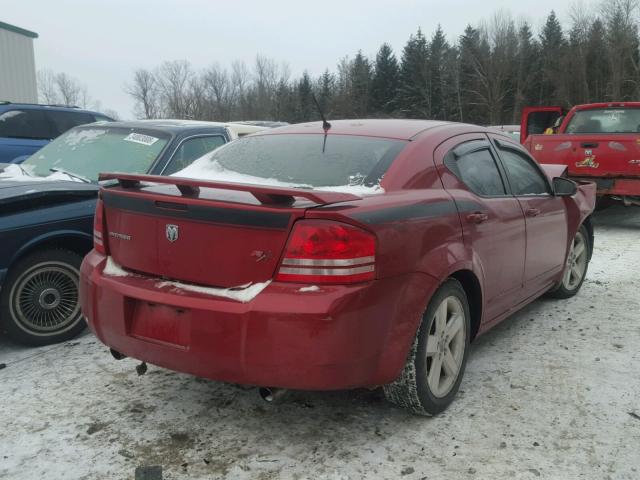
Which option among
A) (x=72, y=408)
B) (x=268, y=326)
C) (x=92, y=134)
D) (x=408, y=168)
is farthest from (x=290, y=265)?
(x=92, y=134)

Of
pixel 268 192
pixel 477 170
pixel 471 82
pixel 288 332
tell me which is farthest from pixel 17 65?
pixel 471 82

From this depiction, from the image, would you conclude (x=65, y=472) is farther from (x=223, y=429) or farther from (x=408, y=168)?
(x=408, y=168)

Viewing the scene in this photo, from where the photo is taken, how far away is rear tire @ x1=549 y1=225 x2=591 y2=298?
5059 millimetres

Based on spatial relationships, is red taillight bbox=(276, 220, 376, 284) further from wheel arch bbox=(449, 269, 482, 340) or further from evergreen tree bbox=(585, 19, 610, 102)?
evergreen tree bbox=(585, 19, 610, 102)

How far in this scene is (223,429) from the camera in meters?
2.87

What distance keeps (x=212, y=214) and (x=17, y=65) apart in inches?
1019

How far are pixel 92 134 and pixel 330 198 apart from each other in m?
3.57

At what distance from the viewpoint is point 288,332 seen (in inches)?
93.3

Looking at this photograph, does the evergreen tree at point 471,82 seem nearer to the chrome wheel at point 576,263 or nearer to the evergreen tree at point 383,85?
the evergreen tree at point 383,85


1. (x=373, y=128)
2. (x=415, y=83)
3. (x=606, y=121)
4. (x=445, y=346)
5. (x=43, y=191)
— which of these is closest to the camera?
(x=445, y=346)

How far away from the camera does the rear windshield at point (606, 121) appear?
347 inches

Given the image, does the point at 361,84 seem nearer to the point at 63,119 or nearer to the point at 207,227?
the point at 63,119

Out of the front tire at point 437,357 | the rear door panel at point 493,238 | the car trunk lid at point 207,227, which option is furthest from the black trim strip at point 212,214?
the rear door panel at point 493,238

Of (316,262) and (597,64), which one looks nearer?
(316,262)
